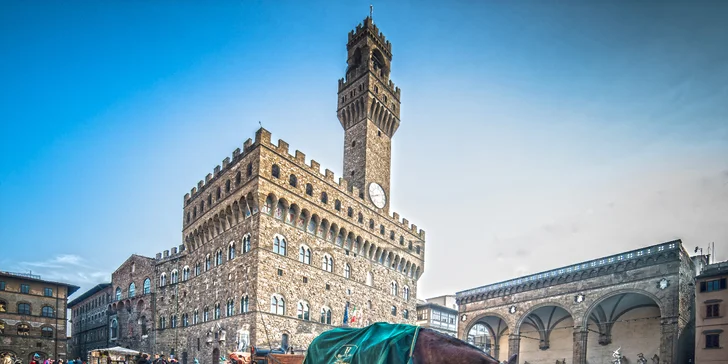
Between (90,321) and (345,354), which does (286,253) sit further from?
(90,321)

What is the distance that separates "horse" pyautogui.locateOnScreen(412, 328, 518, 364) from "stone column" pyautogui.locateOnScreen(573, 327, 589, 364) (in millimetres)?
31485

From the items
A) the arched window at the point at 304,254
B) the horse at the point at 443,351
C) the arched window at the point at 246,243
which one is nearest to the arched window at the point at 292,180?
the arched window at the point at 304,254

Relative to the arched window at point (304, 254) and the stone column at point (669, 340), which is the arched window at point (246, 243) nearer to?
the arched window at point (304, 254)

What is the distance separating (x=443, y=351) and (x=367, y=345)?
1698 millimetres

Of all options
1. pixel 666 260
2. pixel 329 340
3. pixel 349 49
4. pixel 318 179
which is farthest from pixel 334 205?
pixel 329 340

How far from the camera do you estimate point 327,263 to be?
37625 mm

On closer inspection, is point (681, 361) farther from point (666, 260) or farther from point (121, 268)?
point (121, 268)

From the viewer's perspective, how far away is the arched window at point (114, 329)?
49934 mm

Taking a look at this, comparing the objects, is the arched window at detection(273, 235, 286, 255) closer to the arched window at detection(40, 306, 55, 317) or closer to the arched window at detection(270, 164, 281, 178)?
the arched window at detection(270, 164, 281, 178)

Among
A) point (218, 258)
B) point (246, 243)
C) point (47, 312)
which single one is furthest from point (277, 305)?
point (47, 312)

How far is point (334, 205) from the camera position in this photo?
38656mm

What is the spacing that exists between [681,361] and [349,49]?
38.9 m

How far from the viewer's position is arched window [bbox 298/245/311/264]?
3512cm

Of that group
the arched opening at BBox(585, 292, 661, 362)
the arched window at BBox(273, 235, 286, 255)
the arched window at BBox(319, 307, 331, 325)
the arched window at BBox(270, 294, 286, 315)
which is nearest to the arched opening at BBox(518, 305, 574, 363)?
the arched opening at BBox(585, 292, 661, 362)
